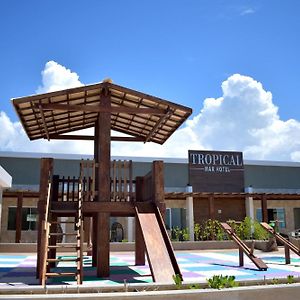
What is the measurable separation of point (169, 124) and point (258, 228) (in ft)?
41.6

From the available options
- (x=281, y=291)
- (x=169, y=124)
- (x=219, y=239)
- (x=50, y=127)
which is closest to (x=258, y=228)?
(x=219, y=239)

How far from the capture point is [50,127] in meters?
13.4

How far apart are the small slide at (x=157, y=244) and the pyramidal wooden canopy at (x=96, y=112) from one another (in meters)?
2.81

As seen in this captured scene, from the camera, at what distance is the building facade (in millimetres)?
26688

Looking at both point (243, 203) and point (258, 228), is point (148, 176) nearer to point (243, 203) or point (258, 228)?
point (258, 228)

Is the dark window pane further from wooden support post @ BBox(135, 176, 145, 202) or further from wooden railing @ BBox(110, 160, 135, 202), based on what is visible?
wooden railing @ BBox(110, 160, 135, 202)

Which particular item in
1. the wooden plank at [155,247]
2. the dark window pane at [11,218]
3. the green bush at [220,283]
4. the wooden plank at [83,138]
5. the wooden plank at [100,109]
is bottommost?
the green bush at [220,283]

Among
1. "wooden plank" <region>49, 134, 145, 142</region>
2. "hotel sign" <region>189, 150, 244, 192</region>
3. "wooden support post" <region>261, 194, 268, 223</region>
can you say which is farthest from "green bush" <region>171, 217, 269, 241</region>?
"wooden plank" <region>49, 134, 145, 142</region>

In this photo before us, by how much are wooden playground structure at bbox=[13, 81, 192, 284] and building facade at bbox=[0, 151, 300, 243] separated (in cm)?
1397

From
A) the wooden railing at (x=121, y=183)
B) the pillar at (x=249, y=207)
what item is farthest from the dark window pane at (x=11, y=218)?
the wooden railing at (x=121, y=183)

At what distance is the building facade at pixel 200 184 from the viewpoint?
2669 centimetres

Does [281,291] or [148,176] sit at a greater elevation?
[148,176]

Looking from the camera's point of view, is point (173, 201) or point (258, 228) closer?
point (258, 228)

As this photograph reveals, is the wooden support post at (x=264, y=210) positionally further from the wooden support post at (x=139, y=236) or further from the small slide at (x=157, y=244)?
the small slide at (x=157, y=244)
